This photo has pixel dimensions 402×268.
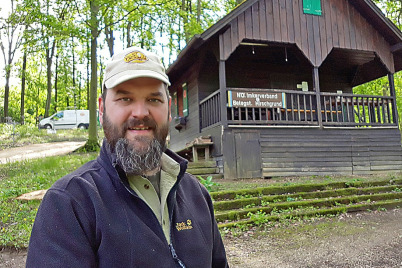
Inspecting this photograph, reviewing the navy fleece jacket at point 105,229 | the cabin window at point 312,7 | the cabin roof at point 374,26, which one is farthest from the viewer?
the cabin window at point 312,7

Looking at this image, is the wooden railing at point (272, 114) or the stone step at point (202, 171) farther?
the wooden railing at point (272, 114)

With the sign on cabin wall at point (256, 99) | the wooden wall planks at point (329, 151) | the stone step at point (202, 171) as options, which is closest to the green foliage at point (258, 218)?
the stone step at point (202, 171)

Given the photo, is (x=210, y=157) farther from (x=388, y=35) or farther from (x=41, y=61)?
(x=41, y=61)

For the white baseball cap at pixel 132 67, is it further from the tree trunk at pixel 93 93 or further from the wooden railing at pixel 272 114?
the tree trunk at pixel 93 93

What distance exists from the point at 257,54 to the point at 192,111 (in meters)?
3.36

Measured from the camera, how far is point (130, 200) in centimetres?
153

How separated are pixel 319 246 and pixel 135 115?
4263 mm

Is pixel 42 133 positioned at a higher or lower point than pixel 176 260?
higher

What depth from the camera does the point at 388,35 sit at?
1236cm

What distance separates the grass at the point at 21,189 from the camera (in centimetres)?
512

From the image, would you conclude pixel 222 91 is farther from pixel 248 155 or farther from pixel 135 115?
pixel 135 115

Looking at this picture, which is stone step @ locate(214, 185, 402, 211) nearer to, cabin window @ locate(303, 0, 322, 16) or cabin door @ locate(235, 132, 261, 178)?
cabin door @ locate(235, 132, 261, 178)

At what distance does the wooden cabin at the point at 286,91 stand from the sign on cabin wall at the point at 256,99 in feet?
0.10

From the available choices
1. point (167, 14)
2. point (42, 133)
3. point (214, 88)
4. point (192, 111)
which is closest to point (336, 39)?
point (214, 88)
